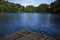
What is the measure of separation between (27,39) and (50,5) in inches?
3111

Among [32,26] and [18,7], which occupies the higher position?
[18,7]

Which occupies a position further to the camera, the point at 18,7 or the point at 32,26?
the point at 18,7

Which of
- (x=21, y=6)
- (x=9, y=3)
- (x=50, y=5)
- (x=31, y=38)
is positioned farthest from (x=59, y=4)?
(x=31, y=38)

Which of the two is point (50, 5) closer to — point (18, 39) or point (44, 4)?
point (44, 4)

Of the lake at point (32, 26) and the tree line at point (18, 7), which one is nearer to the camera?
the lake at point (32, 26)

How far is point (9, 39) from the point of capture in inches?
315

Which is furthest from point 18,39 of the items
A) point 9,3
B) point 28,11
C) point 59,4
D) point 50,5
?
point 28,11

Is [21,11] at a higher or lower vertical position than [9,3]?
lower

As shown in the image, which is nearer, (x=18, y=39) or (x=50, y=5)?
(x=18, y=39)

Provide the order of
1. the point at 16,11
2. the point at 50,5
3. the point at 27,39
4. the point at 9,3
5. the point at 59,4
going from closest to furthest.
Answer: the point at 27,39, the point at 59,4, the point at 50,5, the point at 9,3, the point at 16,11

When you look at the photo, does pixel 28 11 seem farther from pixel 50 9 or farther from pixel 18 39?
pixel 18 39

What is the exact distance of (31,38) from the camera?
826cm

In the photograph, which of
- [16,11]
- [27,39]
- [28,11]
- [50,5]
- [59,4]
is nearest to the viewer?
[27,39]

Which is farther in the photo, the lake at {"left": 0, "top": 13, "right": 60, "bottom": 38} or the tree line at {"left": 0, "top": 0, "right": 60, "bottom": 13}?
the tree line at {"left": 0, "top": 0, "right": 60, "bottom": 13}
